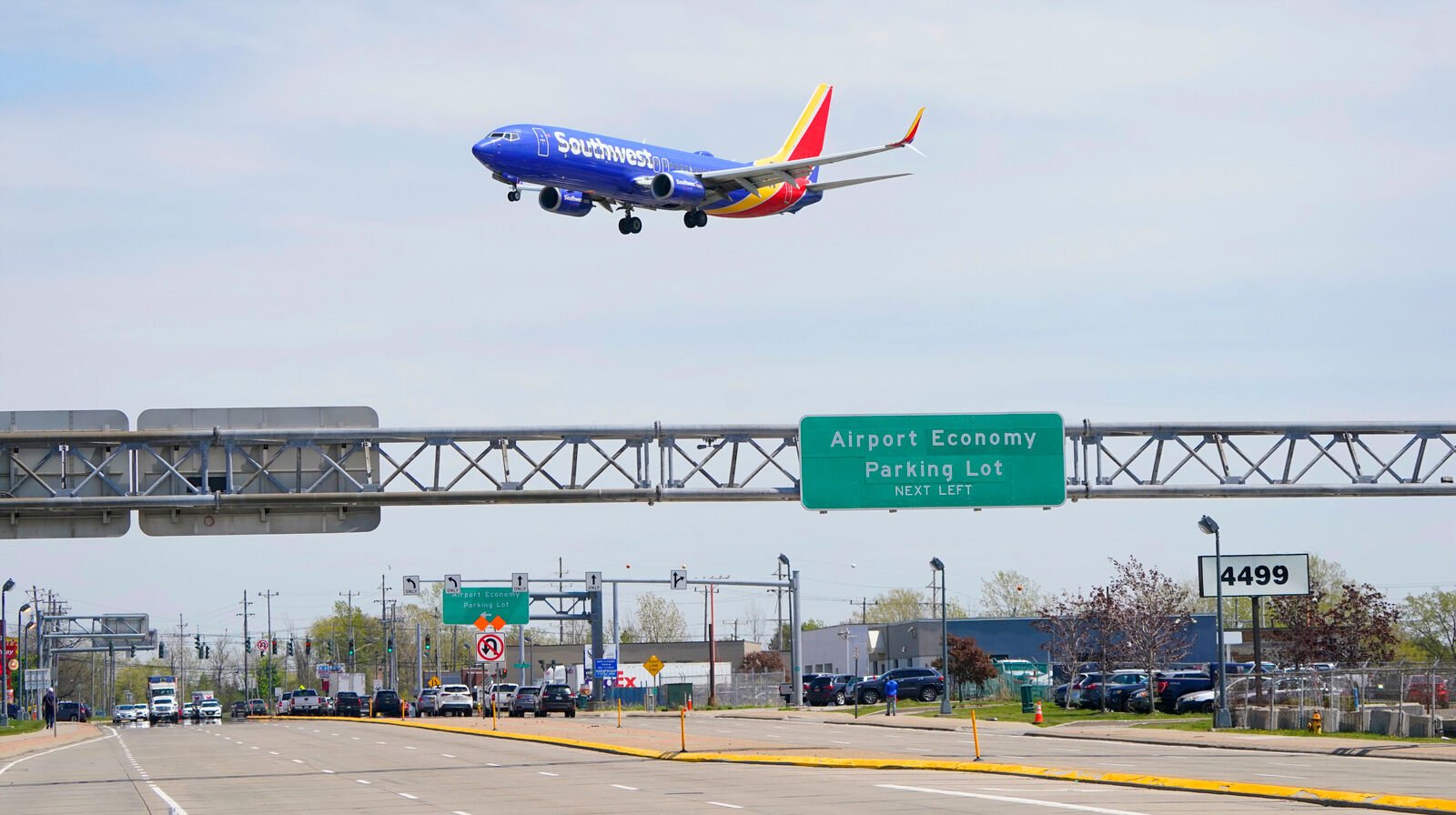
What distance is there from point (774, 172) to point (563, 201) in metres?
5.61

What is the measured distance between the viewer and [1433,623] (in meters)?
116

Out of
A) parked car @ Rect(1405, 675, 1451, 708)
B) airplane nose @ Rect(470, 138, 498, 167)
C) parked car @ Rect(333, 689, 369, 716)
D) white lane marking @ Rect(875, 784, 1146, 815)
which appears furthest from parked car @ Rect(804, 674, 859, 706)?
white lane marking @ Rect(875, 784, 1146, 815)

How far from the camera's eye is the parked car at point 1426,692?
40.1m

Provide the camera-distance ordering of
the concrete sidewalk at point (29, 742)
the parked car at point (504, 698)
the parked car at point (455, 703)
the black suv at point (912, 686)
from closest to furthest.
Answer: the concrete sidewalk at point (29, 742) < the black suv at point (912, 686) < the parked car at point (455, 703) < the parked car at point (504, 698)

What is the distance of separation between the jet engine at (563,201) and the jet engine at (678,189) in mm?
2096

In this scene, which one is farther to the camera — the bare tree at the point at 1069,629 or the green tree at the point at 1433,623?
the green tree at the point at 1433,623

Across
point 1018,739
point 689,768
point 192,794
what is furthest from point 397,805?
point 1018,739

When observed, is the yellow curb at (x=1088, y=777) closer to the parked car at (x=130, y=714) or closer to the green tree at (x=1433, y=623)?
the parked car at (x=130, y=714)

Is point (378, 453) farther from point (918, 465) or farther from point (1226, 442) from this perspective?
point (1226, 442)

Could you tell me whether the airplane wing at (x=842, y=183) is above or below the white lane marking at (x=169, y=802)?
above

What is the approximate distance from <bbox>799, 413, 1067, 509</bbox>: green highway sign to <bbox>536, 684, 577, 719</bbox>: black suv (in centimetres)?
4005

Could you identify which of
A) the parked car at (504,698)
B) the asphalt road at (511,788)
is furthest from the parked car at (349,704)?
the asphalt road at (511,788)

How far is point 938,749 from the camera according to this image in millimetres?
35344

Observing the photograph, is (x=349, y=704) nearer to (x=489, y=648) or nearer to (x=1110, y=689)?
(x=489, y=648)
